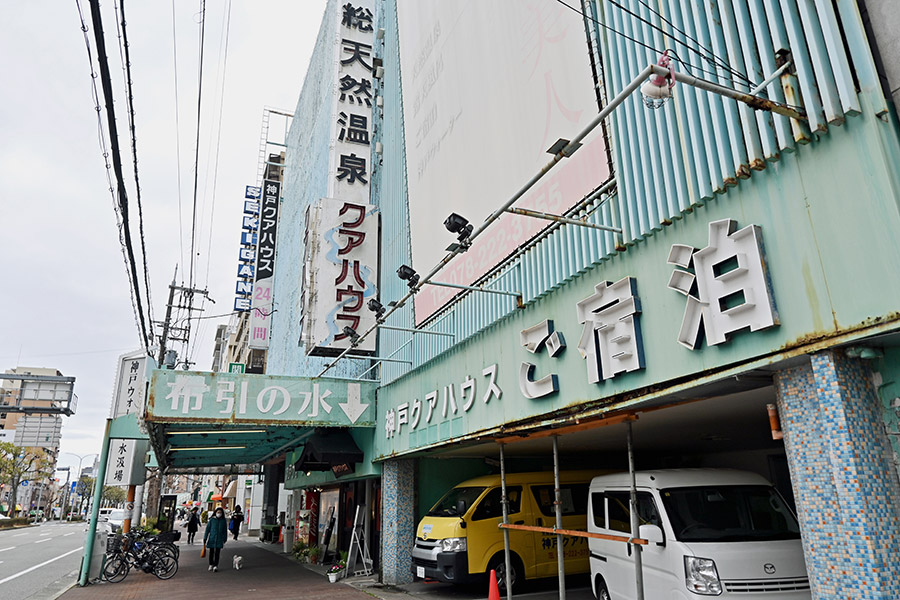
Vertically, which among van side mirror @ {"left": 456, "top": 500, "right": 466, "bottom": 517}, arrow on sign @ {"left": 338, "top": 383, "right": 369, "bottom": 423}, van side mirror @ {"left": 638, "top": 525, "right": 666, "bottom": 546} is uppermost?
arrow on sign @ {"left": 338, "top": 383, "right": 369, "bottom": 423}

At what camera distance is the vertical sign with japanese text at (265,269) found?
1271 inches

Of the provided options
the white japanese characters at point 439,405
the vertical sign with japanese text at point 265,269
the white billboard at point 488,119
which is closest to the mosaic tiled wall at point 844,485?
the white billboard at point 488,119

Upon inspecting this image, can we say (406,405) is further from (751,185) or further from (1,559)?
(1,559)

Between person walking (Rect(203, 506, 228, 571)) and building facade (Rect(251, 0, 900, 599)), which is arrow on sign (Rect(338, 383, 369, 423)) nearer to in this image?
building facade (Rect(251, 0, 900, 599))

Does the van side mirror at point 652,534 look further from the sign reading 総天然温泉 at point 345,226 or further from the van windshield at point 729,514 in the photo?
the sign reading 総天然温泉 at point 345,226

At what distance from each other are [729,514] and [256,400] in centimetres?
945

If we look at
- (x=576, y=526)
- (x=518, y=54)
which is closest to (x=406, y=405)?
(x=576, y=526)

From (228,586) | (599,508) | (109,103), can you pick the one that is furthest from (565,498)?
(109,103)

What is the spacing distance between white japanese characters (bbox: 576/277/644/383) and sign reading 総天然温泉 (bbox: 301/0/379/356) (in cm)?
600

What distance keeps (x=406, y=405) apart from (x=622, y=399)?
667cm

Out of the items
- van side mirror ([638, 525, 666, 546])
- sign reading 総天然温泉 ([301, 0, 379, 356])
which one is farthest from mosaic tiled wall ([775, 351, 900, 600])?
sign reading 総天然温泉 ([301, 0, 379, 356])

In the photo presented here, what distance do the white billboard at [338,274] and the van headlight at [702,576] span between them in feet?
27.5

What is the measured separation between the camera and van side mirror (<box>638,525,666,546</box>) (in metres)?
6.12

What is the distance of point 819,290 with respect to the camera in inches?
164
